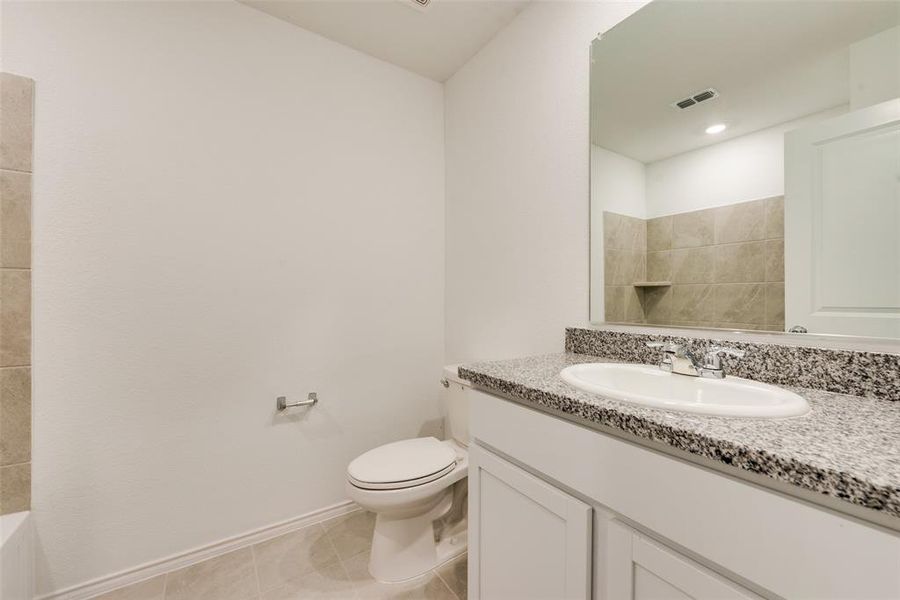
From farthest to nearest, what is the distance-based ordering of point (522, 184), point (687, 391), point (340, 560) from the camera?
point (522, 184) < point (340, 560) < point (687, 391)

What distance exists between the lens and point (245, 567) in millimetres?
1441

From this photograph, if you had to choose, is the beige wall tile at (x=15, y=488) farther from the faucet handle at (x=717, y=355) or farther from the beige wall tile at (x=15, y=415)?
the faucet handle at (x=717, y=355)

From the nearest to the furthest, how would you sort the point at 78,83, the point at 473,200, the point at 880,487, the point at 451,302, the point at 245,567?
1. the point at 880,487
2. the point at 78,83
3. the point at 245,567
4. the point at 473,200
5. the point at 451,302

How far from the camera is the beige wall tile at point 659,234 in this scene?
114 cm

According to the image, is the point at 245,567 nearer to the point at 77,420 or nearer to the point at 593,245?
the point at 77,420

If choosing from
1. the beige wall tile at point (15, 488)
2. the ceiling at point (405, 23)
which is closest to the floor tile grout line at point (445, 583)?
the beige wall tile at point (15, 488)

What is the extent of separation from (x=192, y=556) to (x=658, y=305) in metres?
1.99

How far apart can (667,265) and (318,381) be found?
152cm

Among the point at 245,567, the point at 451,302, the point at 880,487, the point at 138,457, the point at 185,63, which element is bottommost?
the point at 245,567

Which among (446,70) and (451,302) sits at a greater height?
(446,70)

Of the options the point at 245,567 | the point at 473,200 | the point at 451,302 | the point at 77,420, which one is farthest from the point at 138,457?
the point at 473,200

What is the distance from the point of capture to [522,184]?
1601 mm

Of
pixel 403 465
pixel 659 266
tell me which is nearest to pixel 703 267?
pixel 659 266

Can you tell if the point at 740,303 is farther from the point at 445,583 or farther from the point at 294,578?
the point at 294,578
